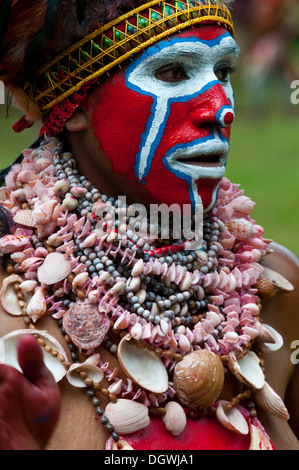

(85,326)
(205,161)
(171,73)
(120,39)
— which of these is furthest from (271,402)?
(120,39)

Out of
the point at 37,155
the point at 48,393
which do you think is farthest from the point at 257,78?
the point at 48,393

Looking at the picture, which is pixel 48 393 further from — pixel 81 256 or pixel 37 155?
pixel 37 155

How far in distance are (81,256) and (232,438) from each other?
2.54 feet

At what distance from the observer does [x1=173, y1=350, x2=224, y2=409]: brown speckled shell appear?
2.34 metres

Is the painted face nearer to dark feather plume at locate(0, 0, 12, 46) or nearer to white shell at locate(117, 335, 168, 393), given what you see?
dark feather plume at locate(0, 0, 12, 46)

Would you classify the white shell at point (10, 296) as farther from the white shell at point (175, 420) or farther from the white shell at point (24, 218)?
the white shell at point (175, 420)

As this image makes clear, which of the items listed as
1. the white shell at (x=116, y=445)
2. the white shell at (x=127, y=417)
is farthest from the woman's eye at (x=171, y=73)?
the white shell at (x=116, y=445)

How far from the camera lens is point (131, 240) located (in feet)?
8.20

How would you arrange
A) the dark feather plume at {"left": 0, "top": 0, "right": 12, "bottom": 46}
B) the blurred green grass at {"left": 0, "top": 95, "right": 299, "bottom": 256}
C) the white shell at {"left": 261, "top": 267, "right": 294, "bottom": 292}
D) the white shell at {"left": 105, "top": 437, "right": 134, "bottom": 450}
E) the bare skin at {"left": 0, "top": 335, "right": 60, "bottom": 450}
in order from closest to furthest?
the bare skin at {"left": 0, "top": 335, "right": 60, "bottom": 450}
the white shell at {"left": 105, "top": 437, "right": 134, "bottom": 450}
the dark feather plume at {"left": 0, "top": 0, "right": 12, "bottom": 46}
the white shell at {"left": 261, "top": 267, "right": 294, "bottom": 292}
the blurred green grass at {"left": 0, "top": 95, "right": 299, "bottom": 256}

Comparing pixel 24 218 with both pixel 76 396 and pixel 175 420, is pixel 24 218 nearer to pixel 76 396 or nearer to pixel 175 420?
pixel 76 396

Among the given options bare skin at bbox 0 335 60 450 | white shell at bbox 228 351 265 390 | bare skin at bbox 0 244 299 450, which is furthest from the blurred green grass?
bare skin at bbox 0 335 60 450

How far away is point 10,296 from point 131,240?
44 cm

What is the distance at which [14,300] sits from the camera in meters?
2.41

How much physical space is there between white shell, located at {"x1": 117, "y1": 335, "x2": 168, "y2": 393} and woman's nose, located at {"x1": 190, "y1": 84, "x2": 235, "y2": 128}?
0.75 m
